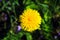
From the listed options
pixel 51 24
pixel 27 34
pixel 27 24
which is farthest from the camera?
pixel 51 24

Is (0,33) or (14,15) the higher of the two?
(14,15)

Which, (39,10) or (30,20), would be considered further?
(39,10)

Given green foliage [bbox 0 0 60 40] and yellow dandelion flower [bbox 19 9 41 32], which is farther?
green foliage [bbox 0 0 60 40]

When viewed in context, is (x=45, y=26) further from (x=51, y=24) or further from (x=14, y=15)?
(x=14, y=15)

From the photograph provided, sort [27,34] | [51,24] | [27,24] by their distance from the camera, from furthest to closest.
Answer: [51,24]
[27,34]
[27,24]

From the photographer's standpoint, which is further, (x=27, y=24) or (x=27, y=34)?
(x=27, y=34)

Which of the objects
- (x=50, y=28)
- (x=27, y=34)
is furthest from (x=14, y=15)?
(x=50, y=28)

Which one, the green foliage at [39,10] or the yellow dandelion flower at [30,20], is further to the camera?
the green foliage at [39,10]

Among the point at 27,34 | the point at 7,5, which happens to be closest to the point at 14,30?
the point at 27,34

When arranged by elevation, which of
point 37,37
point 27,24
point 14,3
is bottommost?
point 37,37

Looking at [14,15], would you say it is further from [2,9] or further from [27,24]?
[27,24]
